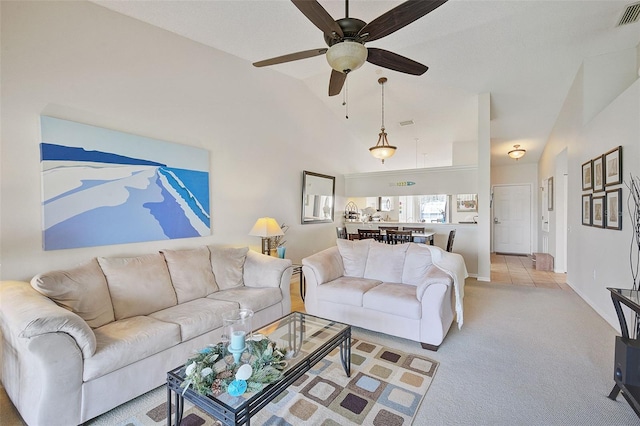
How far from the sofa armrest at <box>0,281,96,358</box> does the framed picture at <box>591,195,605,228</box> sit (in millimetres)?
5047

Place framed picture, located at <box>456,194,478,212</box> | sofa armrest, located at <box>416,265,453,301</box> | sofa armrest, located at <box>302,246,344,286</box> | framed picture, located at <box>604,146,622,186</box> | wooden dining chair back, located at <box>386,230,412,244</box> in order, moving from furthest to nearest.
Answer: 1. framed picture, located at <box>456,194,478,212</box>
2. wooden dining chair back, located at <box>386,230,412,244</box>
3. sofa armrest, located at <box>302,246,344,286</box>
4. framed picture, located at <box>604,146,622,186</box>
5. sofa armrest, located at <box>416,265,453,301</box>

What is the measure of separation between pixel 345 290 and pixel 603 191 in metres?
3.27

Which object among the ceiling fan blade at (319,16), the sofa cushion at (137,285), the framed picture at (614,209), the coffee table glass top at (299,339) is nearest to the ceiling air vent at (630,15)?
the framed picture at (614,209)

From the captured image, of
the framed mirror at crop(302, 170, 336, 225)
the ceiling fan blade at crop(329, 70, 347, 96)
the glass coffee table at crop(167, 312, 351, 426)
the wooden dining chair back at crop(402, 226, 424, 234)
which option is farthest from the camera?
the framed mirror at crop(302, 170, 336, 225)

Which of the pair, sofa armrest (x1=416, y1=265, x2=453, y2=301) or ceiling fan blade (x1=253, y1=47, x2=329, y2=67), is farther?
sofa armrest (x1=416, y1=265, x2=453, y2=301)

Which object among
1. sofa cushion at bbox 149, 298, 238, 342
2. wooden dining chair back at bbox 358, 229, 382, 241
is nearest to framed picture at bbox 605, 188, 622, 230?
wooden dining chair back at bbox 358, 229, 382, 241

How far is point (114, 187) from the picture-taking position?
273cm

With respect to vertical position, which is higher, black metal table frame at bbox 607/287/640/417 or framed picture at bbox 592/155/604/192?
framed picture at bbox 592/155/604/192

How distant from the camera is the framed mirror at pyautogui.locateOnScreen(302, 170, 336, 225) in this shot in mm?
5391

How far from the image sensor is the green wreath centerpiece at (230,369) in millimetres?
1403

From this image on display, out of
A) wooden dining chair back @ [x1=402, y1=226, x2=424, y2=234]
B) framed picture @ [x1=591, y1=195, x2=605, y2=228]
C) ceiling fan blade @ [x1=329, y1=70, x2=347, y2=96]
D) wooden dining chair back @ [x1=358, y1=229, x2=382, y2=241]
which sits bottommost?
wooden dining chair back @ [x1=358, y1=229, x2=382, y2=241]

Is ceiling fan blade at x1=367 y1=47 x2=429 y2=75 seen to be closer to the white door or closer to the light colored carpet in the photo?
the light colored carpet

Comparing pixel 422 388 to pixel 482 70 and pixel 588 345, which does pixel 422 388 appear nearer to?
pixel 588 345

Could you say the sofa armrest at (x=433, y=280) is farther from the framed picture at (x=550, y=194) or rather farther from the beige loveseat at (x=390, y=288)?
the framed picture at (x=550, y=194)
